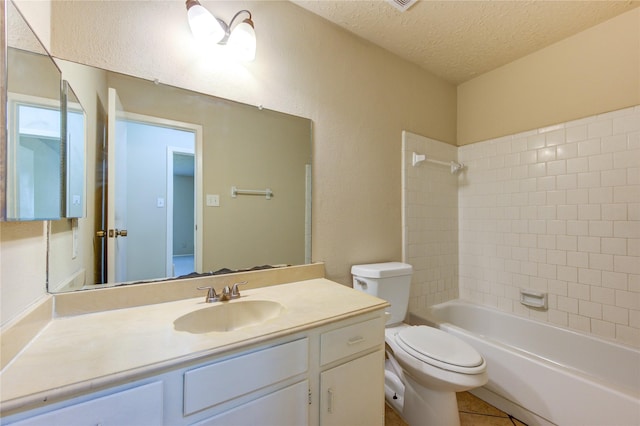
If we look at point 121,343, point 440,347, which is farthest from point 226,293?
point 440,347

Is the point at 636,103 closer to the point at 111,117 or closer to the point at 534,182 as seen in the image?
the point at 534,182

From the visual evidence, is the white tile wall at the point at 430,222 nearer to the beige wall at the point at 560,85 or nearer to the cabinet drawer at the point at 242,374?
the beige wall at the point at 560,85

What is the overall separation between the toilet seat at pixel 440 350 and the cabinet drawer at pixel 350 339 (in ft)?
1.13

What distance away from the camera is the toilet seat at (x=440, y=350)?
1.21 metres

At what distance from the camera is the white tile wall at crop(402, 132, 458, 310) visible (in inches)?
81.2

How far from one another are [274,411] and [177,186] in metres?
0.99

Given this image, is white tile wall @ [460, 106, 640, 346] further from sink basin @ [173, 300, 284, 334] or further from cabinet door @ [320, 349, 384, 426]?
sink basin @ [173, 300, 284, 334]

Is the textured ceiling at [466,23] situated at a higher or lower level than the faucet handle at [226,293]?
higher

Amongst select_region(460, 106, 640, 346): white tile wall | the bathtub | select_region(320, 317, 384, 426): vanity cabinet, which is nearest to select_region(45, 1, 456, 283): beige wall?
select_region(460, 106, 640, 346): white tile wall

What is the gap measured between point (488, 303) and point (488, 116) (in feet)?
5.30

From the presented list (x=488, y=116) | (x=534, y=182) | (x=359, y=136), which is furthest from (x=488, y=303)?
(x=359, y=136)

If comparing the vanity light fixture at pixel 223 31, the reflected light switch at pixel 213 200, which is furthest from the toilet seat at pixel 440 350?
the vanity light fixture at pixel 223 31

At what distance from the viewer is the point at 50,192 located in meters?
0.84

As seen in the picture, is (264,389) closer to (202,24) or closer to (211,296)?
(211,296)
